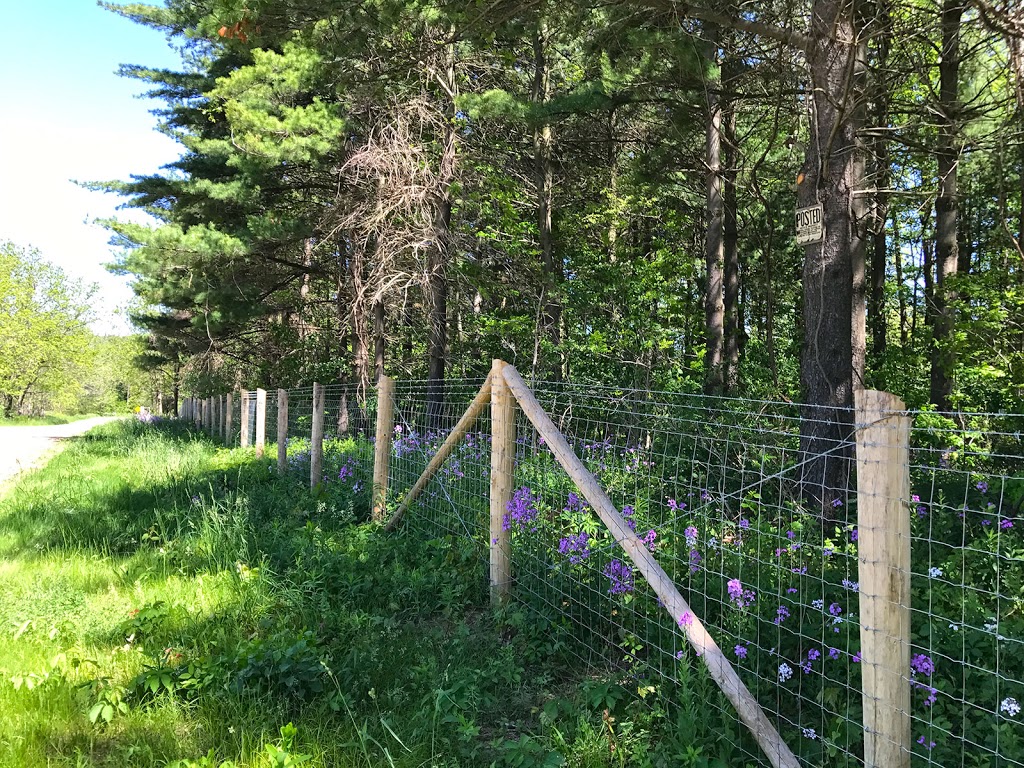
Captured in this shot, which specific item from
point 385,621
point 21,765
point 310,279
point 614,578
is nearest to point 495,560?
point 385,621

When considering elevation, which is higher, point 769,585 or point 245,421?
point 245,421

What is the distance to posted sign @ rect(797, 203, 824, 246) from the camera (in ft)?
17.5

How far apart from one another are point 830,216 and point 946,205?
8681 mm

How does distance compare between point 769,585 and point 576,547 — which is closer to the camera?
point 769,585

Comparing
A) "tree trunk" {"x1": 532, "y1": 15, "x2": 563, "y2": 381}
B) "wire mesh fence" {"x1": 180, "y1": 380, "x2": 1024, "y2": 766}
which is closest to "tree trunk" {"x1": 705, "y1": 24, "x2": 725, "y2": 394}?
"tree trunk" {"x1": 532, "y1": 15, "x2": 563, "y2": 381}

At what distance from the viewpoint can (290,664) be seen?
123 inches

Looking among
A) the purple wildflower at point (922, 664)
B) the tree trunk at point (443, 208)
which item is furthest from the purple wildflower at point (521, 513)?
the tree trunk at point (443, 208)

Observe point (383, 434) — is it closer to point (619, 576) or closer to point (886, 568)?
point (619, 576)

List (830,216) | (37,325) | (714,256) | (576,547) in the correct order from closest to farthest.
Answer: (576,547)
(830,216)
(714,256)
(37,325)

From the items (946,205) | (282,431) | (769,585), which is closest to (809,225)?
(769,585)

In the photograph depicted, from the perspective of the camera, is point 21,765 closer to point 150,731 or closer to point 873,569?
point 150,731

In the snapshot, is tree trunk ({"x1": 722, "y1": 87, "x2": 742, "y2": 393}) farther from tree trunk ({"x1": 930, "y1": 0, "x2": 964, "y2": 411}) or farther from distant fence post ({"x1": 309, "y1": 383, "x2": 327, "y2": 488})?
distant fence post ({"x1": 309, "y1": 383, "x2": 327, "y2": 488})

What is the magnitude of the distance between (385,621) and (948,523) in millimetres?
3822

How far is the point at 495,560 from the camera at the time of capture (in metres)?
4.32
